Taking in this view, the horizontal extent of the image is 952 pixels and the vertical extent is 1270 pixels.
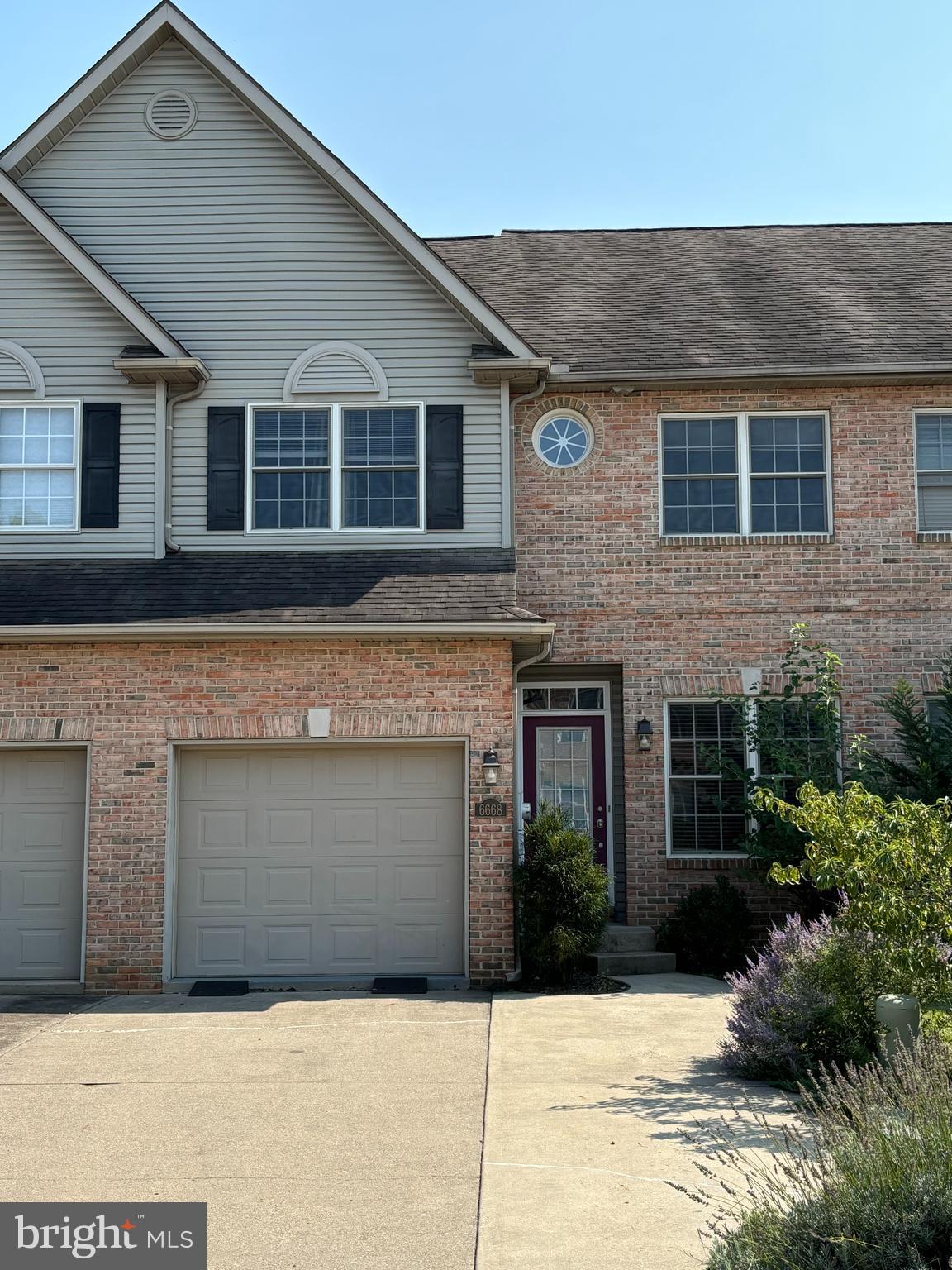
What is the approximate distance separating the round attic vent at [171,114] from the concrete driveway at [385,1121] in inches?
369

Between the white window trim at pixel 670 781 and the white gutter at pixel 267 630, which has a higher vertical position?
the white gutter at pixel 267 630

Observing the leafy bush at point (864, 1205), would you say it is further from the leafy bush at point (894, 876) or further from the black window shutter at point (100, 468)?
the black window shutter at point (100, 468)

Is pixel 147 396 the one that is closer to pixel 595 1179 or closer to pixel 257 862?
pixel 257 862

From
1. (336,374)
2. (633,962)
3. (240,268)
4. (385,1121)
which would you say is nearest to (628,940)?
(633,962)

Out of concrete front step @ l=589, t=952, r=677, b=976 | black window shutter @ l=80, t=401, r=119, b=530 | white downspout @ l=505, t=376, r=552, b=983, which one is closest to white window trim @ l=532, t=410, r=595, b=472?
Result: white downspout @ l=505, t=376, r=552, b=983

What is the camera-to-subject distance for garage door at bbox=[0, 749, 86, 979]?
12758 mm

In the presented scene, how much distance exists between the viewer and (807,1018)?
27.5 feet

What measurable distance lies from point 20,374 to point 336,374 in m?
3.33

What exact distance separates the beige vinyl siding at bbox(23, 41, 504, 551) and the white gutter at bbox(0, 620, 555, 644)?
1514mm

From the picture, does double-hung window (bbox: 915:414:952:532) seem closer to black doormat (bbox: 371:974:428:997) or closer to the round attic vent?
black doormat (bbox: 371:974:428:997)

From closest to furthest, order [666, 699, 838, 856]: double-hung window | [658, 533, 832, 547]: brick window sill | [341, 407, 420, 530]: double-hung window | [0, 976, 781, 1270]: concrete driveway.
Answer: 1. [0, 976, 781, 1270]: concrete driveway
2. [666, 699, 838, 856]: double-hung window
3. [341, 407, 420, 530]: double-hung window
4. [658, 533, 832, 547]: brick window sill

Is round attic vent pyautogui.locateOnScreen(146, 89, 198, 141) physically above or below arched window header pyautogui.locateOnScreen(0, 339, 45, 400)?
above

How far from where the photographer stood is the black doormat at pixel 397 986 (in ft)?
40.3
